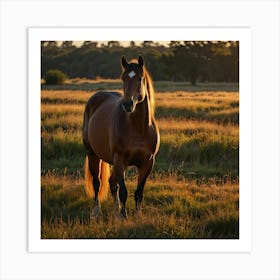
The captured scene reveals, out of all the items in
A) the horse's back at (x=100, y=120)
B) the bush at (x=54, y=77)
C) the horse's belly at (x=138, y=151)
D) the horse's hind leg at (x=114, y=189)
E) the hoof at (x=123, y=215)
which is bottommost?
the hoof at (x=123, y=215)

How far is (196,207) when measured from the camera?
12422 mm

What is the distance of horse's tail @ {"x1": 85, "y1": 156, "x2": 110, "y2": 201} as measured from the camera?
12727 millimetres

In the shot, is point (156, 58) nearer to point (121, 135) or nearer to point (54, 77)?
point (121, 135)

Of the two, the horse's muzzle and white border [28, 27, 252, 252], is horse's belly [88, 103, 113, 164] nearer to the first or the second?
white border [28, 27, 252, 252]

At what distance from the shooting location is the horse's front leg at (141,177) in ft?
40.3

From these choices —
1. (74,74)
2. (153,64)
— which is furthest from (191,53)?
(74,74)

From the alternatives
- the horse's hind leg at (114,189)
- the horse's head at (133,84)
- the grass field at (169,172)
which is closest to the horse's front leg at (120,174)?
the grass field at (169,172)

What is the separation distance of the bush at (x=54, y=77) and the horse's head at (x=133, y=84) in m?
0.86

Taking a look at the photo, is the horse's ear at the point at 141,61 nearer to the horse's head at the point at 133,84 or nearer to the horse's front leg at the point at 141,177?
the horse's head at the point at 133,84
